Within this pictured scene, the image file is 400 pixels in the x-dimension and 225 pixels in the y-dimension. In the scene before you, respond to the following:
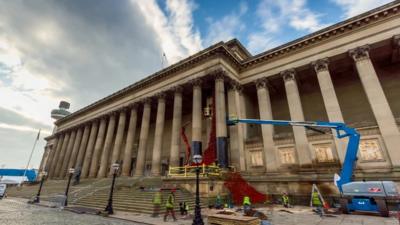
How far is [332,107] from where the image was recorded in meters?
19.3

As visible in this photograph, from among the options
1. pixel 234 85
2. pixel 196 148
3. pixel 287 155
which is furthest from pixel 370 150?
pixel 196 148

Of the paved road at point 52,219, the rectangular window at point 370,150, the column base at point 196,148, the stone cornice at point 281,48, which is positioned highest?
the stone cornice at point 281,48

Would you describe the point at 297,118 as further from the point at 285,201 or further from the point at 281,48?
the point at 285,201

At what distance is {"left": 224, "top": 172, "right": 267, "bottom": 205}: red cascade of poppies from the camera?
17.4m

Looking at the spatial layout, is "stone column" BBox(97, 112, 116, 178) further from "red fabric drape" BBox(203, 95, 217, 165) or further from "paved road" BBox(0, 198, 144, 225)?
"red fabric drape" BBox(203, 95, 217, 165)

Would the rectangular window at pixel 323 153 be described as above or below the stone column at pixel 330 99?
below

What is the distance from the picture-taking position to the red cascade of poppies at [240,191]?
57.2 ft

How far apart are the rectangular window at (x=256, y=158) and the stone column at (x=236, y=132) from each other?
0.97 meters

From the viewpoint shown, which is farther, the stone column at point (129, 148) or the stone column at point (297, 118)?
the stone column at point (129, 148)

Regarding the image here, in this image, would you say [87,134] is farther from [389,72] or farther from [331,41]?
[389,72]

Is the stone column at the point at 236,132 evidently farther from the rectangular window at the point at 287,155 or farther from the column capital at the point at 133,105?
the column capital at the point at 133,105

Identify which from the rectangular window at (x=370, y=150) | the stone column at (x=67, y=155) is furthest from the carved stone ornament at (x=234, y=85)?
the stone column at (x=67, y=155)

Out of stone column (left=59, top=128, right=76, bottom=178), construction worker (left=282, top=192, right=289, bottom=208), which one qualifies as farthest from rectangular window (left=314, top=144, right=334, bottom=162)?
stone column (left=59, top=128, right=76, bottom=178)

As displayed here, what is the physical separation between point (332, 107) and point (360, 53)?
5.84 metres
